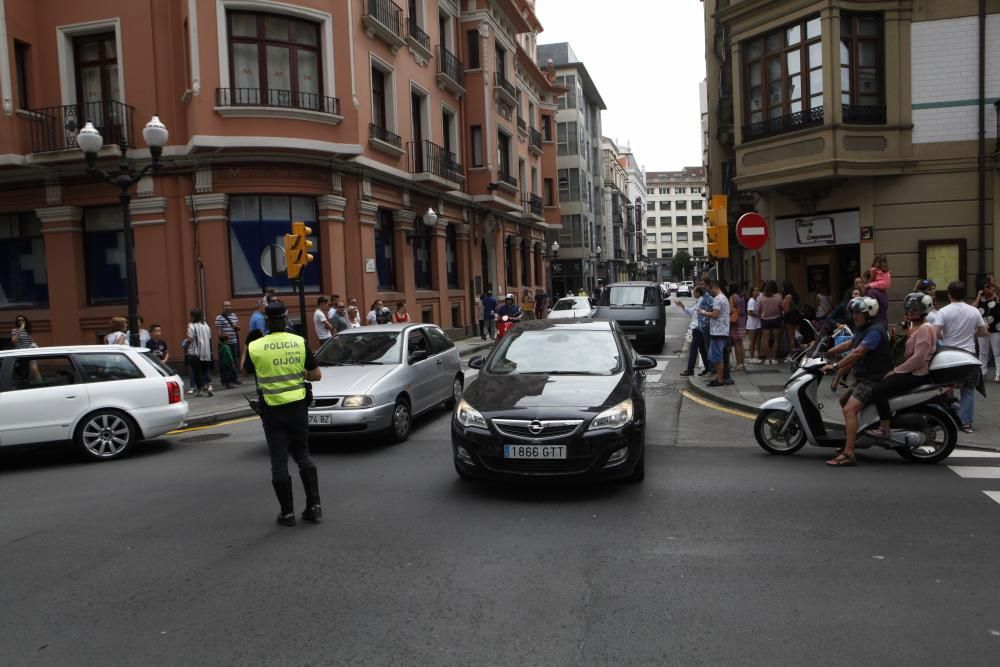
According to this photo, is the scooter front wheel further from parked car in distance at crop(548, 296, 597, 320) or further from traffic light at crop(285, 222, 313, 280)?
parked car in distance at crop(548, 296, 597, 320)

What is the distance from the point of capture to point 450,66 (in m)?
28.1

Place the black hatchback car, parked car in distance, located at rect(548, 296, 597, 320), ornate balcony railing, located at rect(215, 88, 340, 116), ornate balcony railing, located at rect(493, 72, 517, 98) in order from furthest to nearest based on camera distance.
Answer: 1. ornate balcony railing, located at rect(493, 72, 517, 98)
2. parked car in distance, located at rect(548, 296, 597, 320)
3. ornate balcony railing, located at rect(215, 88, 340, 116)
4. the black hatchback car

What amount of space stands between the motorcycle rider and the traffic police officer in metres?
5.13

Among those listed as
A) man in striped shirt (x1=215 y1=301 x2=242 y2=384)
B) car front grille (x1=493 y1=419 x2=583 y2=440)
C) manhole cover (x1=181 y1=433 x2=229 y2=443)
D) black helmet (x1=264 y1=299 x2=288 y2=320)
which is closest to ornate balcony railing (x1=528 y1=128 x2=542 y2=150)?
man in striped shirt (x1=215 y1=301 x2=242 y2=384)

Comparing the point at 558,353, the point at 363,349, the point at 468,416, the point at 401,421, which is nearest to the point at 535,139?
the point at 363,349

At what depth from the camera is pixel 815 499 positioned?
257 inches

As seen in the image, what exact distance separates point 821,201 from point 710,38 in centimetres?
1364

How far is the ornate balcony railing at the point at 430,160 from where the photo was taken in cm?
2475

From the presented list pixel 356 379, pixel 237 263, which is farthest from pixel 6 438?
pixel 237 263

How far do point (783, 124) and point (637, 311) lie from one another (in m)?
6.01

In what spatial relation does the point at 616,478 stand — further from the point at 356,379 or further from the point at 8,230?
the point at 8,230

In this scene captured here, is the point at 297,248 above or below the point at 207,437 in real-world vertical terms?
above

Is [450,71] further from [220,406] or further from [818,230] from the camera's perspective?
[220,406]

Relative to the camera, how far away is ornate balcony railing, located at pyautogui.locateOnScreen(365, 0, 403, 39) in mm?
21562
